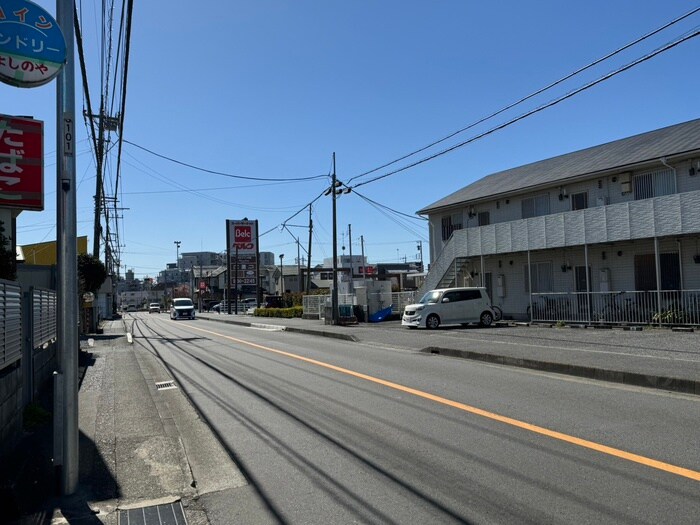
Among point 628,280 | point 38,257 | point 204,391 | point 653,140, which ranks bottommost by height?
point 204,391

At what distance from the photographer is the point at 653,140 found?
24781 mm

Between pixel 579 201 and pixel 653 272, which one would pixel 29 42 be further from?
pixel 579 201

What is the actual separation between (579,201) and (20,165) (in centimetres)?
2169

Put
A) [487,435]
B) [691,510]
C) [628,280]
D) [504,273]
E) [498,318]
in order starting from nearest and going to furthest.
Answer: [691,510], [487,435], [628,280], [498,318], [504,273]

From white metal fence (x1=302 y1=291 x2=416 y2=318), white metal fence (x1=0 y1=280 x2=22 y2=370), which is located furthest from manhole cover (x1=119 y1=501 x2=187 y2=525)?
white metal fence (x1=302 y1=291 x2=416 y2=318)

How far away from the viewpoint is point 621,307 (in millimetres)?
22156

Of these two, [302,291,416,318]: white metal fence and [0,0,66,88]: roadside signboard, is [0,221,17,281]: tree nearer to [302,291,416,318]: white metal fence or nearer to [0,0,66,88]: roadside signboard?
[0,0,66,88]: roadside signboard

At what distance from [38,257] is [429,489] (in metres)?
26.3

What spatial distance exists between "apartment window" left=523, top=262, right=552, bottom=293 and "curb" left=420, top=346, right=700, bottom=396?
1391cm

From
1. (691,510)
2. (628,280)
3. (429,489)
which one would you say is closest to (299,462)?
(429,489)

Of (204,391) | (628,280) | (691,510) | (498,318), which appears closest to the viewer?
(691,510)

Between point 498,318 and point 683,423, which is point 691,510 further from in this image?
point 498,318

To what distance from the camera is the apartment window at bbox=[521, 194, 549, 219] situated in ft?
89.4

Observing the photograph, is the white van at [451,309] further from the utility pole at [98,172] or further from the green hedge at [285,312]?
the green hedge at [285,312]
